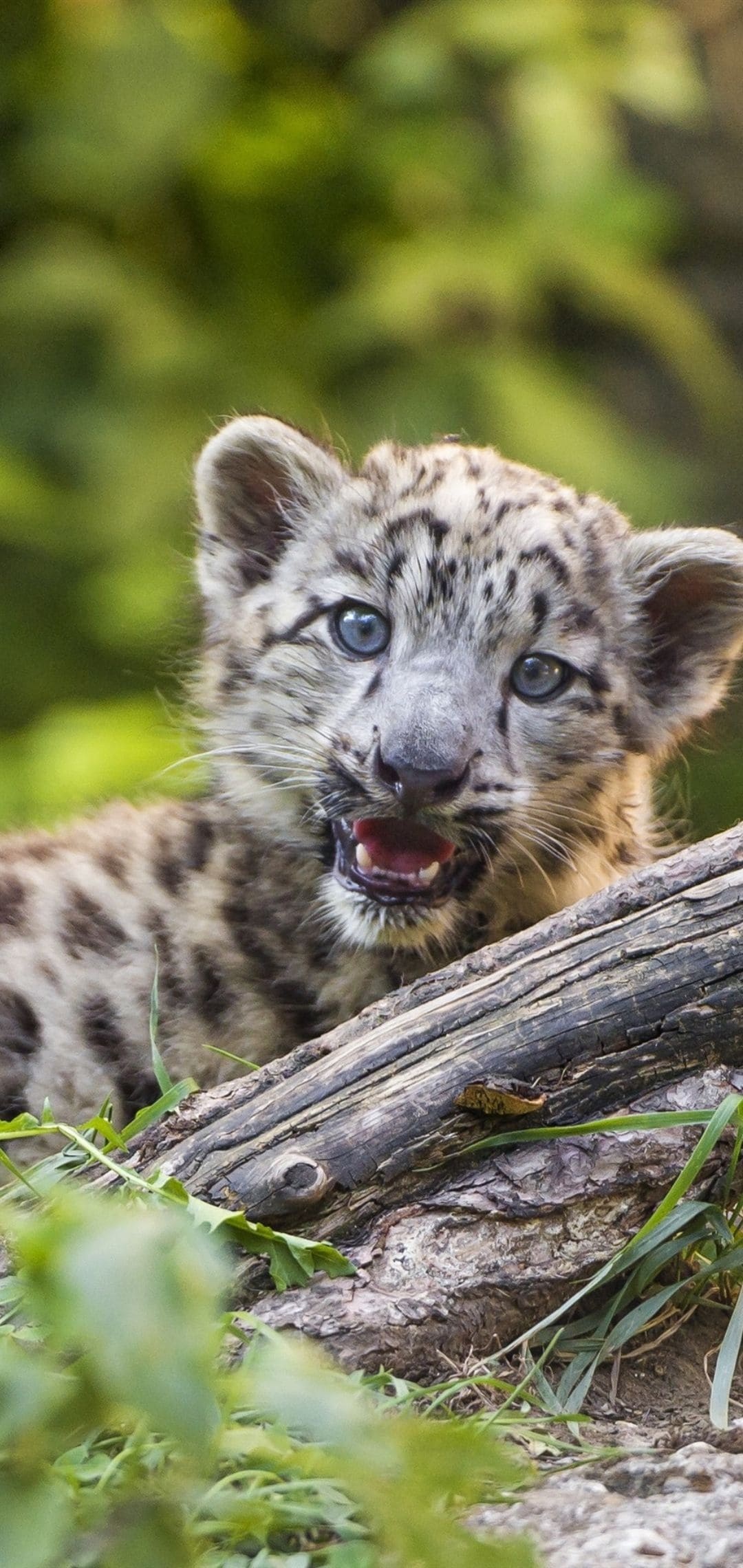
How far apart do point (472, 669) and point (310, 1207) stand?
1.80 metres

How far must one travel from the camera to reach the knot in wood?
2912 mm

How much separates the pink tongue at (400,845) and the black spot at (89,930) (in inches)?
29.4

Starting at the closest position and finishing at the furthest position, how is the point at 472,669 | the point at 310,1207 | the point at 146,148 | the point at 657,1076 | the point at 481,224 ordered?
the point at 310,1207, the point at 657,1076, the point at 472,669, the point at 146,148, the point at 481,224

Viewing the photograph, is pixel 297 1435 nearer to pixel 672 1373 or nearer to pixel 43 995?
pixel 672 1373

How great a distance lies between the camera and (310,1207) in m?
2.96

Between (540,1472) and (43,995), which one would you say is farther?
(43,995)

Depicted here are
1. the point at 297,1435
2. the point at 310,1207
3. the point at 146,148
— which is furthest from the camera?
the point at 146,148

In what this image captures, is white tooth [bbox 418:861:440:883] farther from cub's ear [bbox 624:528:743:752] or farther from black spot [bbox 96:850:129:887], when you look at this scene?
black spot [bbox 96:850:129:887]

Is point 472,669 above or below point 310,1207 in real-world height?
above

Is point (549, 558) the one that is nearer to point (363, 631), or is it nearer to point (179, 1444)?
point (363, 631)

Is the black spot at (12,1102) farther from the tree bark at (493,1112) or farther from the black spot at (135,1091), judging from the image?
the tree bark at (493,1112)

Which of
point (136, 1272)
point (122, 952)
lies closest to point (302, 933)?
point (122, 952)

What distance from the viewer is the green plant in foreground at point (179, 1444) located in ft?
5.73

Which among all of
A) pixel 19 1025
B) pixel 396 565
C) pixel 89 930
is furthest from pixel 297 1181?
pixel 396 565
